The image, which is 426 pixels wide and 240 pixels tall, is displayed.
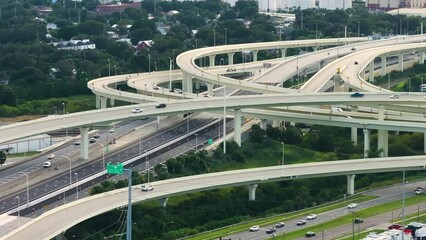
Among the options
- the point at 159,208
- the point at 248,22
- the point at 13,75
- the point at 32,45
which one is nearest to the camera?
the point at 159,208

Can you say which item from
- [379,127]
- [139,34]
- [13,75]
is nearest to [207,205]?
[379,127]

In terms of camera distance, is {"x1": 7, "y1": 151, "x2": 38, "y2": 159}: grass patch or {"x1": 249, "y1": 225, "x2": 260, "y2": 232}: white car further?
{"x1": 7, "y1": 151, "x2": 38, "y2": 159}: grass patch

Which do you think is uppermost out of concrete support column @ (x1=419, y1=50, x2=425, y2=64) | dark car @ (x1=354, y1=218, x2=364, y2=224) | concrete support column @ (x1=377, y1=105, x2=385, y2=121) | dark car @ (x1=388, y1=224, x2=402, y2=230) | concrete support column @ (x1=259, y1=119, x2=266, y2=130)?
concrete support column @ (x1=419, y1=50, x2=425, y2=64)

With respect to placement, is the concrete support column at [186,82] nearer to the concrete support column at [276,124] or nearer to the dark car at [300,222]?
the concrete support column at [276,124]

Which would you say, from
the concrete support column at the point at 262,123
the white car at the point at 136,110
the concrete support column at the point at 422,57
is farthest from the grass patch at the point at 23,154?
the concrete support column at the point at 422,57

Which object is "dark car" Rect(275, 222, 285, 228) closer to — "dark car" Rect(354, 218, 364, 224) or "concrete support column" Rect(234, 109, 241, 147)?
"dark car" Rect(354, 218, 364, 224)

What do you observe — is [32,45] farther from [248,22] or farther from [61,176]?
[61,176]

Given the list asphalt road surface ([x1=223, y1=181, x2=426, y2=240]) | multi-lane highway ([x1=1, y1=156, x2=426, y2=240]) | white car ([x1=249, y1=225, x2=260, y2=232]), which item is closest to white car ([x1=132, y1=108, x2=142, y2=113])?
multi-lane highway ([x1=1, y1=156, x2=426, y2=240])

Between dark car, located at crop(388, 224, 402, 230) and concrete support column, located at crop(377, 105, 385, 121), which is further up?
concrete support column, located at crop(377, 105, 385, 121)
